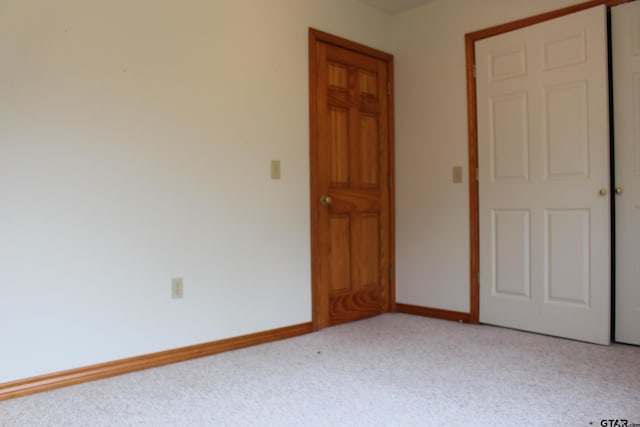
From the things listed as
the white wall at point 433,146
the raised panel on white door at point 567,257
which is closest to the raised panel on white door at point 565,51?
the white wall at point 433,146

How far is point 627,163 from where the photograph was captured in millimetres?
2785

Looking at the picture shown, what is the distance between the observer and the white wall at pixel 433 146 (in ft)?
11.4

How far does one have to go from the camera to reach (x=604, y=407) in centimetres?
193

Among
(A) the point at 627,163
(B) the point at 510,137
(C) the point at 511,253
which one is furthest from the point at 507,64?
(C) the point at 511,253

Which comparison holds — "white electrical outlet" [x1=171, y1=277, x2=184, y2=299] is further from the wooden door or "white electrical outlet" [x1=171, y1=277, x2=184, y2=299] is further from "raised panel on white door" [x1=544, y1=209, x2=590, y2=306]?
"raised panel on white door" [x1=544, y1=209, x2=590, y2=306]

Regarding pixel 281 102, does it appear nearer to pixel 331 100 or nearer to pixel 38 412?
pixel 331 100

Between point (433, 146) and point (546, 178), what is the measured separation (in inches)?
33.3

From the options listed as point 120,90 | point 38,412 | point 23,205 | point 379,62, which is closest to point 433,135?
point 379,62

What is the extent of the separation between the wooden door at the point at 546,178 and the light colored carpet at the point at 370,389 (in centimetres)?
28

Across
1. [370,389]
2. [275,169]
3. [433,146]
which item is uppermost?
[433,146]

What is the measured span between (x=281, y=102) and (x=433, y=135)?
1.20m

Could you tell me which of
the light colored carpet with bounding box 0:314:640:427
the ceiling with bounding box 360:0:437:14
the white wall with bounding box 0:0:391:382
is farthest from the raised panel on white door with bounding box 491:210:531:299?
the ceiling with bounding box 360:0:437:14

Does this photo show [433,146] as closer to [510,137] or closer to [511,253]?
[510,137]

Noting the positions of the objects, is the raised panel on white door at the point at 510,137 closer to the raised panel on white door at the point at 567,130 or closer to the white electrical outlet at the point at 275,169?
the raised panel on white door at the point at 567,130
